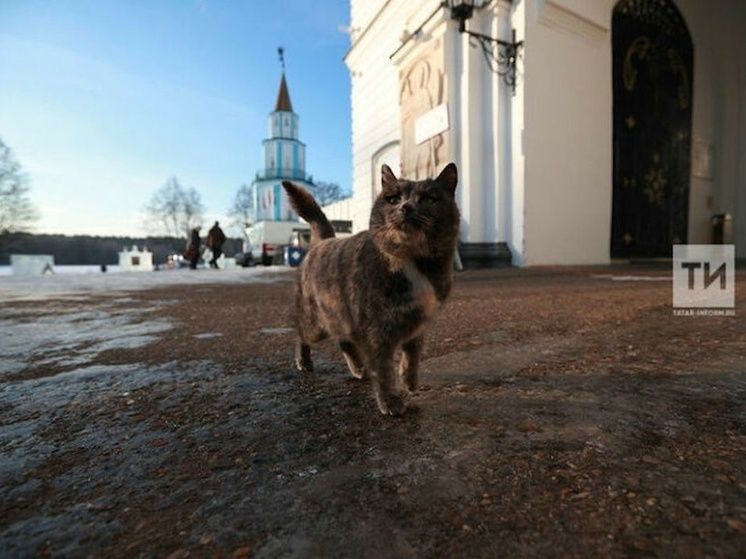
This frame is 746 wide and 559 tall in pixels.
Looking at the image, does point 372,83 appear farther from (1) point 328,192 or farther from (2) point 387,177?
(1) point 328,192

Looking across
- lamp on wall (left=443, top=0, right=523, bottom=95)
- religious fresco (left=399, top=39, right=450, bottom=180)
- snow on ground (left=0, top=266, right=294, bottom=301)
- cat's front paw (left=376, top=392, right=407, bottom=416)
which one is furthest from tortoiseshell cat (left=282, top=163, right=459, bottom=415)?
lamp on wall (left=443, top=0, right=523, bottom=95)

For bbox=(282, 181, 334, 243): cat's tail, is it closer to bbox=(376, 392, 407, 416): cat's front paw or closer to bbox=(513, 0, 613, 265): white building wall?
bbox=(376, 392, 407, 416): cat's front paw

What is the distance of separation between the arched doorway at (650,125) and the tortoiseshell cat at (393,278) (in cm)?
989

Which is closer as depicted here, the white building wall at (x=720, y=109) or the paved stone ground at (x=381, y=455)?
the paved stone ground at (x=381, y=455)

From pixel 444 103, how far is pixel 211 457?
8783mm

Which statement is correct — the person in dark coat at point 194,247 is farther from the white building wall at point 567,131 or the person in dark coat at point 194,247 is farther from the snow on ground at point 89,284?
the white building wall at point 567,131

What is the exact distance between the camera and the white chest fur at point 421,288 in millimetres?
1333

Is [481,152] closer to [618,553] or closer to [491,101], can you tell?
[491,101]

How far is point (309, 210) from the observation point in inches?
74.1

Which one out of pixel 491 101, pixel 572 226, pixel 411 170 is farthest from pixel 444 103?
pixel 572 226

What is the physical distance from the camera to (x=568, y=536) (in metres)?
0.68

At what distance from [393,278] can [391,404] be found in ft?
1.29

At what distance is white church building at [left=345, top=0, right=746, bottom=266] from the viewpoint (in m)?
7.98

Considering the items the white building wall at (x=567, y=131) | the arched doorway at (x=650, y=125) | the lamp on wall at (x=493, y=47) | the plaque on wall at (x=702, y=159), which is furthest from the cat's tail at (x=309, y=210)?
the plaque on wall at (x=702, y=159)
